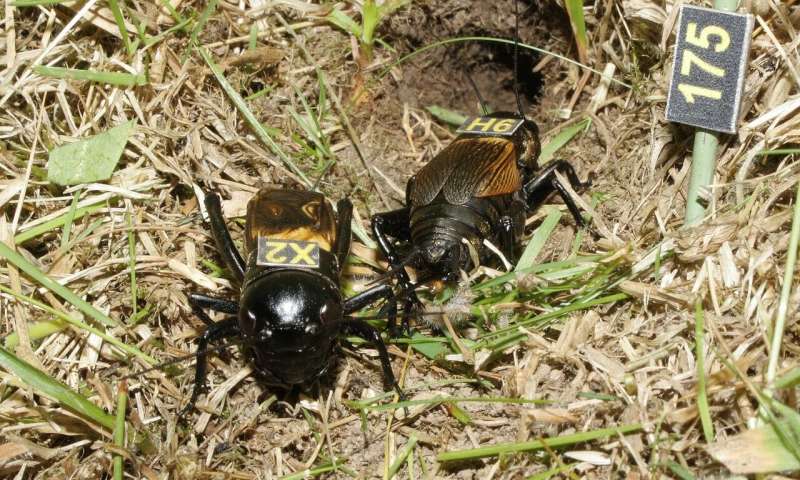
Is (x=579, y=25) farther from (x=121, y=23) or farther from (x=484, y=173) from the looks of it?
(x=121, y=23)

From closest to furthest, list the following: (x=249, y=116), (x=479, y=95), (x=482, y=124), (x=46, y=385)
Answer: (x=46, y=385) → (x=249, y=116) → (x=482, y=124) → (x=479, y=95)

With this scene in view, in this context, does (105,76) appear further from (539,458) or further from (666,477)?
(666,477)

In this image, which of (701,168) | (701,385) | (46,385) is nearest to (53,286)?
(46,385)

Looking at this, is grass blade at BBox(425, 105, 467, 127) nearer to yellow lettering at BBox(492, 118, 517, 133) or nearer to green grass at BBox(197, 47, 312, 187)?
yellow lettering at BBox(492, 118, 517, 133)

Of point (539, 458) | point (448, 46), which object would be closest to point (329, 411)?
point (539, 458)

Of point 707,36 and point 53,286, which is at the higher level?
point 707,36

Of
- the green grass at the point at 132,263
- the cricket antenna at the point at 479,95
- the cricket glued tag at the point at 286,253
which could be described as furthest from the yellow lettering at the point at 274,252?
the cricket antenna at the point at 479,95

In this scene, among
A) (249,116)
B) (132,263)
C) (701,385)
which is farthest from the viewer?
(249,116)
